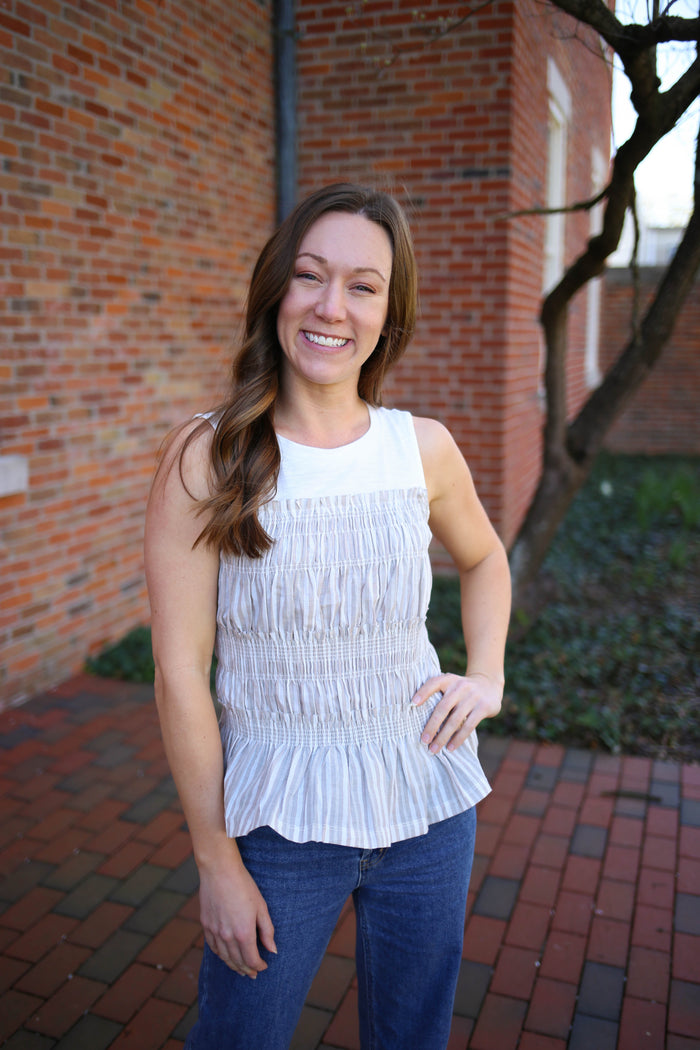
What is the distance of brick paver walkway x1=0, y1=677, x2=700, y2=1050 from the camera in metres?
2.30

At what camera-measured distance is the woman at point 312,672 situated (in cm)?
137

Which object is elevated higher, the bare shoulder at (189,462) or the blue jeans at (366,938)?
the bare shoulder at (189,462)

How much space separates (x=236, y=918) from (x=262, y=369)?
2.92 ft

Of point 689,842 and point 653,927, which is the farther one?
point 689,842

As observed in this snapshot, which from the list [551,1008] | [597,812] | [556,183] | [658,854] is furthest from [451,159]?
[551,1008]

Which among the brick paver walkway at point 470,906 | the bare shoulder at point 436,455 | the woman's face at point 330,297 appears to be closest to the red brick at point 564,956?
the brick paver walkway at point 470,906

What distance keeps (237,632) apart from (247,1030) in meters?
0.62

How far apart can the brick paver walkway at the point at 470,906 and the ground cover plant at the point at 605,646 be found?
0.88 ft

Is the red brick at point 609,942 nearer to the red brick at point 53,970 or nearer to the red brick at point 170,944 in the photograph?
the red brick at point 170,944

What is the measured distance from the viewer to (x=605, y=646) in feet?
16.2

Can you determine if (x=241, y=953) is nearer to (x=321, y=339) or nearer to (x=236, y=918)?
(x=236, y=918)

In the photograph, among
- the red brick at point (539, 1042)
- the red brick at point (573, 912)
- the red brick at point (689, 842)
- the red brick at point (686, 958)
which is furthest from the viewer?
the red brick at point (689, 842)

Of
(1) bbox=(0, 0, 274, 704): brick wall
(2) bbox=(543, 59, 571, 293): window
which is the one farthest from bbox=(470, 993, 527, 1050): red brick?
(2) bbox=(543, 59, 571, 293): window

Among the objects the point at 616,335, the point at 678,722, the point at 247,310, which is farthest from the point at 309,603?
the point at 616,335
